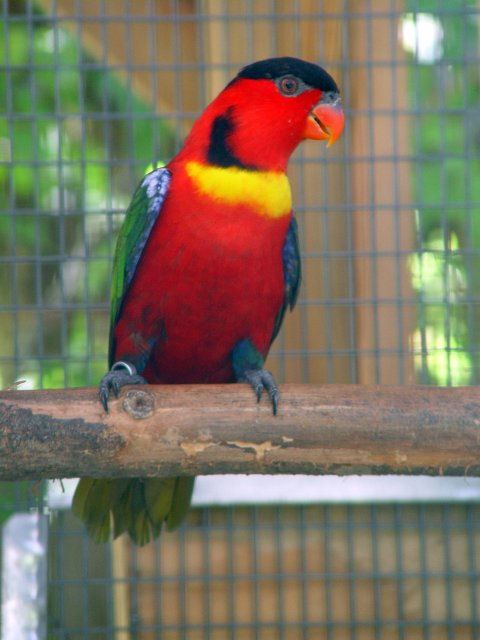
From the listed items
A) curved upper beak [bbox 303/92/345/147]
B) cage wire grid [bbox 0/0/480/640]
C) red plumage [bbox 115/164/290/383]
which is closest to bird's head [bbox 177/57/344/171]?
curved upper beak [bbox 303/92/345/147]

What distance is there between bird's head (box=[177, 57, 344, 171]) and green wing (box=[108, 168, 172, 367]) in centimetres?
10

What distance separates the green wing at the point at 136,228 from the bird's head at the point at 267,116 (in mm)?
105

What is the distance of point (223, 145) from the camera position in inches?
82.7

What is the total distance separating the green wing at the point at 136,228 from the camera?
82.0 inches

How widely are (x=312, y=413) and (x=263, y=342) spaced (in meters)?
0.57

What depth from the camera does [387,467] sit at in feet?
5.34

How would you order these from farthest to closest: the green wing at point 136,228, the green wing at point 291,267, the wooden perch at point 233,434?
the green wing at point 291,267 → the green wing at point 136,228 → the wooden perch at point 233,434

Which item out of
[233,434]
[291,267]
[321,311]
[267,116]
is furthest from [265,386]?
[321,311]

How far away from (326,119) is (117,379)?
0.79m

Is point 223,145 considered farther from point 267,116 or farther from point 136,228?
point 136,228

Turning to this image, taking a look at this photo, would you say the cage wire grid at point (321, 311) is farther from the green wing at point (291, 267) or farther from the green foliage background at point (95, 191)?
the green wing at point (291, 267)

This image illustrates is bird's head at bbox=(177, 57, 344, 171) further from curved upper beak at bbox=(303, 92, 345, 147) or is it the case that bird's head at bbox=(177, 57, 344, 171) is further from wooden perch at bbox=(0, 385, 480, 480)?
wooden perch at bbox=(0, 385, 480, 480)

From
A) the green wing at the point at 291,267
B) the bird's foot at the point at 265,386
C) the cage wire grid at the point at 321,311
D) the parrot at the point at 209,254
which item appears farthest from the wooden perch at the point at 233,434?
the cage wire grid at the point at 321,311

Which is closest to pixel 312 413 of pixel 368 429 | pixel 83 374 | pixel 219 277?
pixel 368 429
